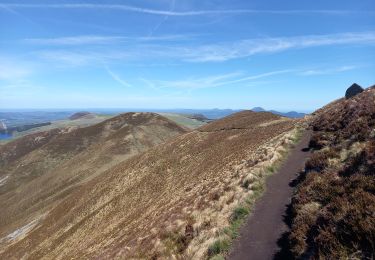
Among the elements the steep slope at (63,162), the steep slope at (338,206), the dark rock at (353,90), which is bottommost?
the steep slope at (63,162)

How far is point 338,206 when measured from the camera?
12.8 metres

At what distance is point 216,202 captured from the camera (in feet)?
72.1

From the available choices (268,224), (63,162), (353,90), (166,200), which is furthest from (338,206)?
(63,162)

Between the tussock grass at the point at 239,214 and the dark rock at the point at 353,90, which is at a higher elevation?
the dark rock at the point at 353,90

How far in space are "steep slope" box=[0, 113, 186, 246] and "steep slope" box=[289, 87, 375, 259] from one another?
67426mm

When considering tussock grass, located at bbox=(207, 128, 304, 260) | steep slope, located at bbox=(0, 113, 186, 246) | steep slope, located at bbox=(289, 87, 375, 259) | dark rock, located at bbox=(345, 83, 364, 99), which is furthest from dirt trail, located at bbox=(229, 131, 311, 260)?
steep slope, located at bbox=(0, 113, 186, 246)

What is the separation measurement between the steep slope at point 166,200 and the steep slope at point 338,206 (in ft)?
15.0

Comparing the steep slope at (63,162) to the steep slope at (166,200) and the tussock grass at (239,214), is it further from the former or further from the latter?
the tussock grass at (239,214)

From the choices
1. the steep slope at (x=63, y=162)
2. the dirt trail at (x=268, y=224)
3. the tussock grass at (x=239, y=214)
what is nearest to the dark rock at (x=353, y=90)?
the tussock grass at (x=239, y=214)


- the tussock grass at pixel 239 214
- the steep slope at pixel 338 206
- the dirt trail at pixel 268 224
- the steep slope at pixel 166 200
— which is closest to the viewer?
the steep slope at pixel 338 206

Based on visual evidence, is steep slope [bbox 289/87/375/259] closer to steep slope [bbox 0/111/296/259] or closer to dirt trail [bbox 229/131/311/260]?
dirt trail [bbox 229/131/311/260]

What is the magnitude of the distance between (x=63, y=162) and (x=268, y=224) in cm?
12177

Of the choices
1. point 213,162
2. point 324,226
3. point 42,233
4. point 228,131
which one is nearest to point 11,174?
point 42,233

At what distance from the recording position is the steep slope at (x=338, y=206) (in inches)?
407
